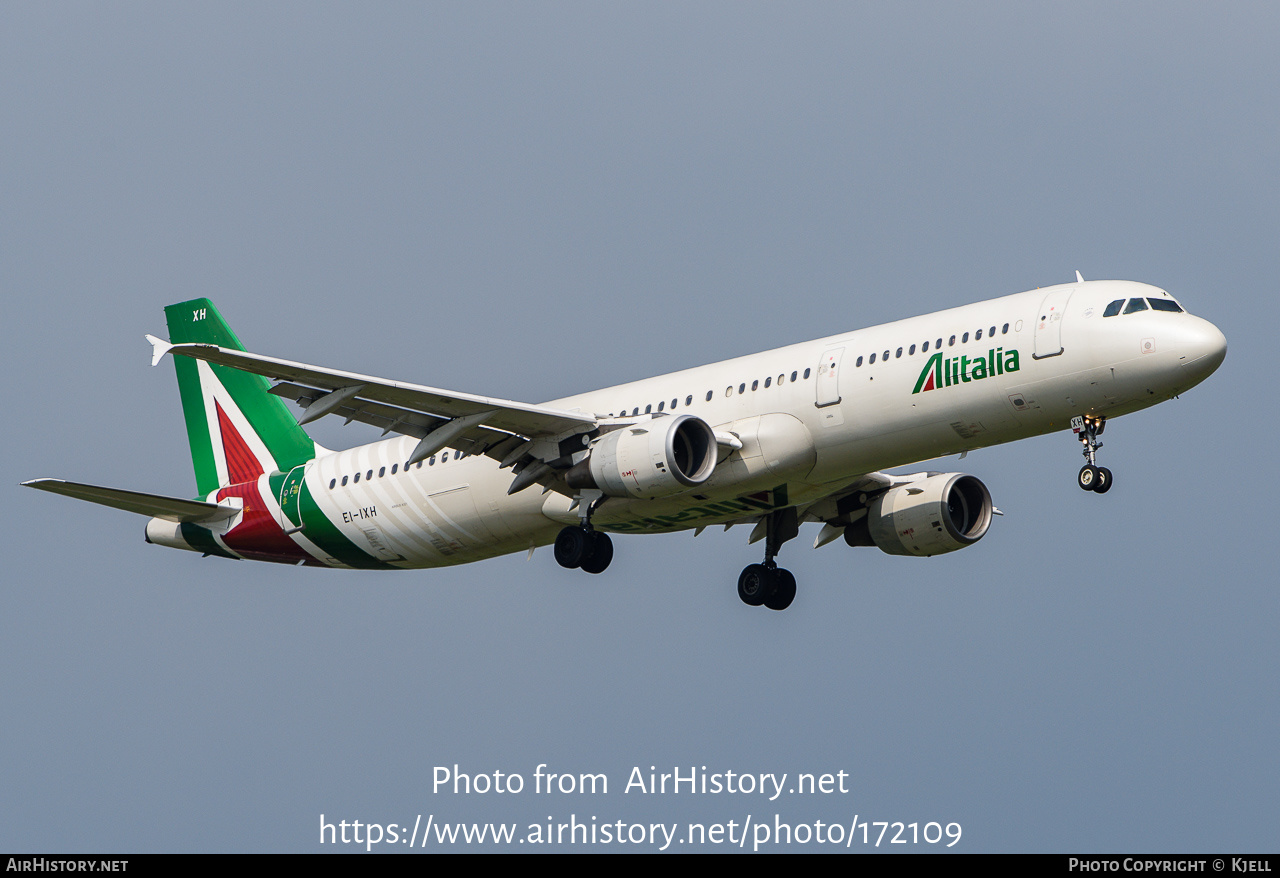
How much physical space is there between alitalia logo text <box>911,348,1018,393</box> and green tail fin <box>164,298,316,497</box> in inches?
697

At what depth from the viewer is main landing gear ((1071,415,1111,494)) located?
3425 centimetres

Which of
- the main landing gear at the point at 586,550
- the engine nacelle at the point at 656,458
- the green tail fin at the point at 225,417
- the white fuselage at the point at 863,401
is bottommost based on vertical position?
the main landing gear at the point at 586,550

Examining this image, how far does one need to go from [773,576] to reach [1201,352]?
42.1 feet

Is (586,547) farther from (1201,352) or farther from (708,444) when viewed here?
(1201,352)

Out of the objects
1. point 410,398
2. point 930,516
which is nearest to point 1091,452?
point 930,516

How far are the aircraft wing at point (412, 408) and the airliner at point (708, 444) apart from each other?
0.19ft

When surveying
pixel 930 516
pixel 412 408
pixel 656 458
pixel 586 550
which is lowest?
pixel 586 550

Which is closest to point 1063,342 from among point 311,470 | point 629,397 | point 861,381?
point 861,381

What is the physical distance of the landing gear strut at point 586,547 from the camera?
126 ft

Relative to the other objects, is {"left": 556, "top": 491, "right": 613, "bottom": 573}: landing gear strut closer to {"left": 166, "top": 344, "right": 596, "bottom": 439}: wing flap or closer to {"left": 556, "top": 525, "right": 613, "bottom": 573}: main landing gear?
{"left": 556, "top": 525, "right": 613, "bottom": 573}: main landing gear

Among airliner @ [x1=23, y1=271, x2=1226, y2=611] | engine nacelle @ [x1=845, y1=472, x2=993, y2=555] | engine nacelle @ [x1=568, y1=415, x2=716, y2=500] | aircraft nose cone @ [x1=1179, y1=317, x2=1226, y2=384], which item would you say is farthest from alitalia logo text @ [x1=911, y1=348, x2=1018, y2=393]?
engine nacelle @ [x1=845, y1=472, x2=993, y2=555]

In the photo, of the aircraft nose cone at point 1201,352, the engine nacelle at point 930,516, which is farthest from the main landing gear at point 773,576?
the aircraft nose cone at point 1201,352

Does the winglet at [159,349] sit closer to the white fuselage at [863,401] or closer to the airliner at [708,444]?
the airliner at [708,444]

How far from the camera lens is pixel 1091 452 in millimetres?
34750
